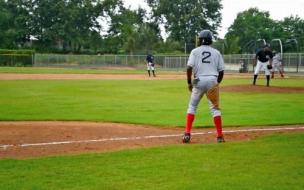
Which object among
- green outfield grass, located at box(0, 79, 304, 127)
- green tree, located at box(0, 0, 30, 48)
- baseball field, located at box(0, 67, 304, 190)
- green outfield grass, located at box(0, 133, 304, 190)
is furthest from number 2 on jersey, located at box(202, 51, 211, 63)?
green tree, located at box(0, 0, 30, 48)

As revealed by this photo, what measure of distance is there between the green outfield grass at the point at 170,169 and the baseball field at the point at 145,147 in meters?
0.01

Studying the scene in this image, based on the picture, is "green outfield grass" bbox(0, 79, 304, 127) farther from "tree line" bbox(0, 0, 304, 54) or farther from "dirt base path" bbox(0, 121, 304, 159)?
"tree line" bbox(0, 0, 304, 54)

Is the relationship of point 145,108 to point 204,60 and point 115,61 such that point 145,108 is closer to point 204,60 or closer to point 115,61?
point 204,60

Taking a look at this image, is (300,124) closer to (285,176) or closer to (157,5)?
(285,176)

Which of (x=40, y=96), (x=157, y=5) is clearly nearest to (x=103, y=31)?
(x=157, y=5)

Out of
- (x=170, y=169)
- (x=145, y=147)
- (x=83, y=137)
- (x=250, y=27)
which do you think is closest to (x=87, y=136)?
(x=83, y=137)

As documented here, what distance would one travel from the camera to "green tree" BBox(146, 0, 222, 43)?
334ft

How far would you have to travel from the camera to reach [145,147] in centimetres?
891

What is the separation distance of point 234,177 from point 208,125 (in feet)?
19.2

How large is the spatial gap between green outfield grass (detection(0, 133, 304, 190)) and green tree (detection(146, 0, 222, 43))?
9312 cm

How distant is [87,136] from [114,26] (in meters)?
91.7

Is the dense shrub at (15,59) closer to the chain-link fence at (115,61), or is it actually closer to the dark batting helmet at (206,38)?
the chain-link fence at (115,61)

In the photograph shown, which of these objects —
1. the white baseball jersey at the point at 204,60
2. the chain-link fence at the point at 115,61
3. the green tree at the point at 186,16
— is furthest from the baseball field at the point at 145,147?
the green tree at the point at 186,16

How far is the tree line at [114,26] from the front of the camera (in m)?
90.9
